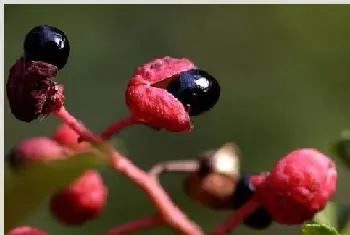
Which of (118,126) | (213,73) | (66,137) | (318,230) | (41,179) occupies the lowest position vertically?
(318,230)

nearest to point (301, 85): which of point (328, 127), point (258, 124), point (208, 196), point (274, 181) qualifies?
point (258, 124)

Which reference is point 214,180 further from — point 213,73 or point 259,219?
point 213,73

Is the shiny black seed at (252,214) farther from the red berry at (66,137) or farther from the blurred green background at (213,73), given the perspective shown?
the blurred green background at (213,73)

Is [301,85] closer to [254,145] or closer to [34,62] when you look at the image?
[254,145]

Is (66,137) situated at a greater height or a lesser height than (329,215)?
greater

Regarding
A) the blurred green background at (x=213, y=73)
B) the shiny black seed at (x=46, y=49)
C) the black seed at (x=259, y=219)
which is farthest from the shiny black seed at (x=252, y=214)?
the blurred green background at (x=213, y=73)

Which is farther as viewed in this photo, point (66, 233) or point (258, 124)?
point (258, 124)

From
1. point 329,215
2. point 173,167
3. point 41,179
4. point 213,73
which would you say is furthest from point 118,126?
point 213,73
